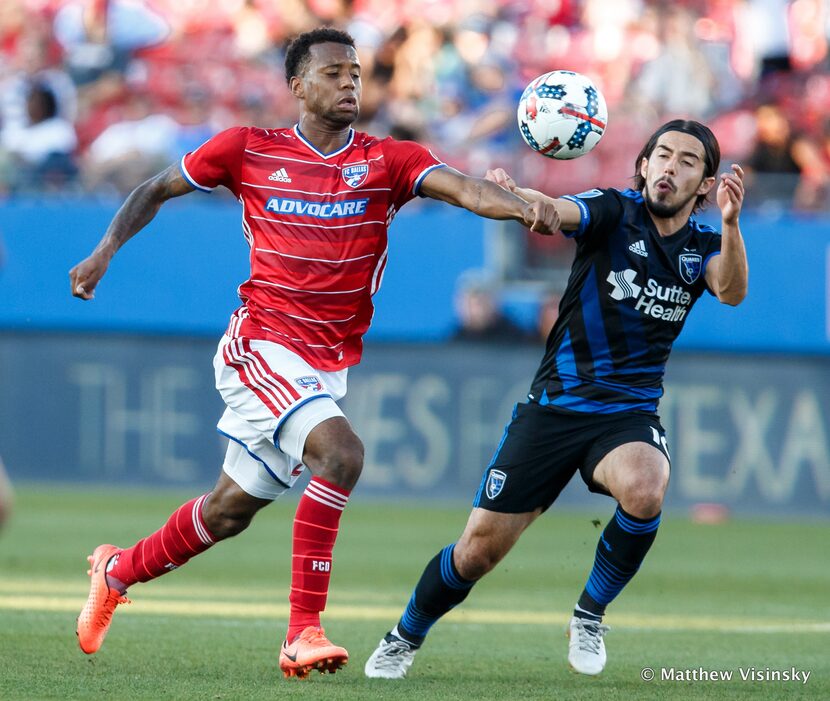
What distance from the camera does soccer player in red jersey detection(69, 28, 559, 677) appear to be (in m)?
6.30

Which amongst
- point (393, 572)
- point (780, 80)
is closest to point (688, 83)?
point (780, 80)

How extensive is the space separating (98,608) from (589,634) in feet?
6.81

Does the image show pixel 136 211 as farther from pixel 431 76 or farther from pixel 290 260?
pixel 431 76

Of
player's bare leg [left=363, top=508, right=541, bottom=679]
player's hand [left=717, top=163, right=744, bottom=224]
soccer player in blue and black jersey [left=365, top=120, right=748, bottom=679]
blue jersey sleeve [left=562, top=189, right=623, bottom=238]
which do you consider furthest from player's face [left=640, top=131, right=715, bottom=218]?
player's bare leg [left=363, top=508, right=541, bottom=679]

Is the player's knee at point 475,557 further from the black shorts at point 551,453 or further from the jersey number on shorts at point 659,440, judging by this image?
the jersey number on shorts at point 659,440

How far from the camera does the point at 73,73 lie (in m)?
17.8

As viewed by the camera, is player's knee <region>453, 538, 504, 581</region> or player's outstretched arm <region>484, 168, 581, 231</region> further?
player's knee <region>453, 538, 504, 581</region>

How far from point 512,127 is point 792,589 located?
7.09m

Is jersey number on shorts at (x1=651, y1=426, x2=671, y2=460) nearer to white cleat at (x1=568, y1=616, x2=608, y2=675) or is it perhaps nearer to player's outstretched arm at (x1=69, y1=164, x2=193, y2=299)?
white cleat at (x1=568, y1=616, x2=608, y2=675)

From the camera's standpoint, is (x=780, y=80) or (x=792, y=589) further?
(x=780, y=80)

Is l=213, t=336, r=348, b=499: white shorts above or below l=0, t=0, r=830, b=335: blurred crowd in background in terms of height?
below

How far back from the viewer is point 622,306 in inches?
252

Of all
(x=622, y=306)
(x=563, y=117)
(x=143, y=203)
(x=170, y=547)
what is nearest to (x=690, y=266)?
(x=622, y=306)

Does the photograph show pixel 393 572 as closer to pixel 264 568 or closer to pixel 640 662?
pixel 264 568
